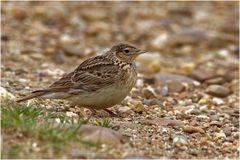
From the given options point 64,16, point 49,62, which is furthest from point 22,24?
point 49,62

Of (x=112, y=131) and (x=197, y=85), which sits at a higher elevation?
(x=197, y=85)

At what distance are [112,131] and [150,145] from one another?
0.54m

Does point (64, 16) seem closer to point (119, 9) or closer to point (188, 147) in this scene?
point (119, 9)

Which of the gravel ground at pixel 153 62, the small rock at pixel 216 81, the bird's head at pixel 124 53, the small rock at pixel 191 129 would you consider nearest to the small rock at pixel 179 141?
the gravel ground at pixel 153 62

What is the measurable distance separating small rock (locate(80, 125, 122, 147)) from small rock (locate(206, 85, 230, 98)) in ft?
16.4

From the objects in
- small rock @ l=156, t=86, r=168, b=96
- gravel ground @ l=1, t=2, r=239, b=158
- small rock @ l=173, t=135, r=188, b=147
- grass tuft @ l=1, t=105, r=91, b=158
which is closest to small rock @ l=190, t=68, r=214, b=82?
gravel ground @ l=1, t=2, r=239, b=158

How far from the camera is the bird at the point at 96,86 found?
9.28m

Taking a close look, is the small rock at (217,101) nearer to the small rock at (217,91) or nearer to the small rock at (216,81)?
the small rock at (217,91)

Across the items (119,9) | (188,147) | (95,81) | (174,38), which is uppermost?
(119,9)

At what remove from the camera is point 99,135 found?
298 inches

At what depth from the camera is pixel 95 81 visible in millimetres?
9469

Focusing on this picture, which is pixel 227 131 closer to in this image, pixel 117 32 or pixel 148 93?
pixel 148 93

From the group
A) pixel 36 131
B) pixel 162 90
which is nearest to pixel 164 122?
pixel 36 131

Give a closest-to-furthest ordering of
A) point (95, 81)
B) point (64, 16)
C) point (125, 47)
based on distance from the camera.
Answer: point (95, 81)
point (125, 47)
point (64, 16)
